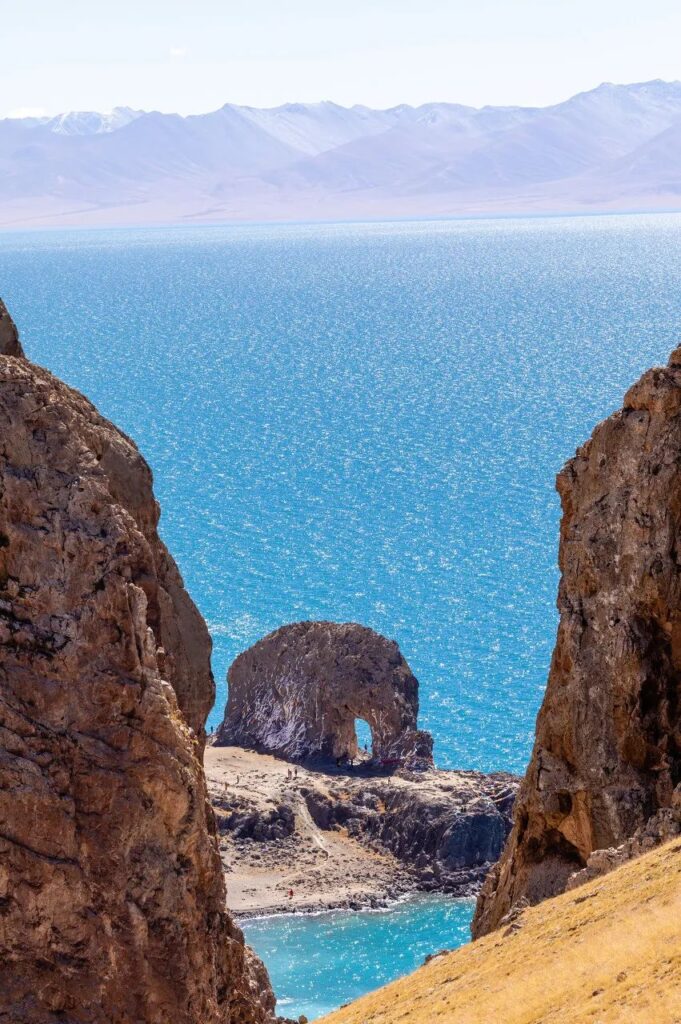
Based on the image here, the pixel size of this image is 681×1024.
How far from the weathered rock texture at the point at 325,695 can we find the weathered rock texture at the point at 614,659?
102 ft

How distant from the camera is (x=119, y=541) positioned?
25438 mm

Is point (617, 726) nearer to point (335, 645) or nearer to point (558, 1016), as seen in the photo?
point (558, 1016)

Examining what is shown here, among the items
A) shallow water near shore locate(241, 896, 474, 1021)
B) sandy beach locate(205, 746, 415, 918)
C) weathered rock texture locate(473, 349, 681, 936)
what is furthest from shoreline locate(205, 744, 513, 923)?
weathered rock texture locate(473, 349, 681, 936)

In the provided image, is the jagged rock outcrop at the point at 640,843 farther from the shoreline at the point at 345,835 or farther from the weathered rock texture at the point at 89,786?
the shoreline at the point at 345,835

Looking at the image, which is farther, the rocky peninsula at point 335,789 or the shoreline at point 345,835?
the rocky peninsula at point 335,789

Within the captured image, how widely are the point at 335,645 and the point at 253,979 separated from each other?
35.3 metres

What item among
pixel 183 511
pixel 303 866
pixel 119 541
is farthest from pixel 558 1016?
pixel 183 511

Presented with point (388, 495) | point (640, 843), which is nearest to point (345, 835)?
point (640, 843)

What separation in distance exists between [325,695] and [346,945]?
13467 mm

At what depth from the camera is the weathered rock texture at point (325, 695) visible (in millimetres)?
62625

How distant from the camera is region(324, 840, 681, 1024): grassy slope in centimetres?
1889

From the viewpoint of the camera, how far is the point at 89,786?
2445 cm

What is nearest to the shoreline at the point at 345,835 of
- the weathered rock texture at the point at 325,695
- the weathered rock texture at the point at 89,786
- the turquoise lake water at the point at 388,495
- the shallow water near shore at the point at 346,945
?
the shallow water near shore at the point at 346,945

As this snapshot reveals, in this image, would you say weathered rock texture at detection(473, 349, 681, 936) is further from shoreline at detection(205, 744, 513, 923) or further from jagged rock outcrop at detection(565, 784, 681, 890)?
shoreline at detection(205, 744, 513, 923)
